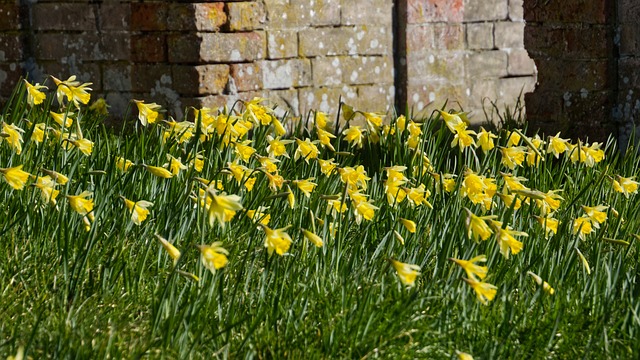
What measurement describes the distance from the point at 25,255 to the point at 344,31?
143 inches

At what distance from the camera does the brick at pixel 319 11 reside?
6.29m

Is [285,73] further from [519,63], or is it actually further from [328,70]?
[519,63]

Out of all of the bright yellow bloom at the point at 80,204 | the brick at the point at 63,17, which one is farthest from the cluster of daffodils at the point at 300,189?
the brick at the point at 63,17

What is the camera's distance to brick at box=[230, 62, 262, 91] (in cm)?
588

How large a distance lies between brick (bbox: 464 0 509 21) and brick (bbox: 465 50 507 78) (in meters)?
0.22

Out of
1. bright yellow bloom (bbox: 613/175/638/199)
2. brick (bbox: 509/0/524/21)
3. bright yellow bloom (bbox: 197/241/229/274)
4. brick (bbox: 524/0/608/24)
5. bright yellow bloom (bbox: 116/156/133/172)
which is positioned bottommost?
bright yellow bloom (bbox: 613/175/638/199)

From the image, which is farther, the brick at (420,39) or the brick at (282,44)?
the brick at (420,39)

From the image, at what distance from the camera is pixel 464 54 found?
7.16m

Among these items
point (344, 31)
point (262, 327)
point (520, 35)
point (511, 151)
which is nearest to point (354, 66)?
point (344, 31)

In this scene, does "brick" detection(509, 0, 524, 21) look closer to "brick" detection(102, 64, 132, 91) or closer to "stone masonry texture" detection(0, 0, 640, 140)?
"stone masonry texture" detection(0, 0, 640, 140)

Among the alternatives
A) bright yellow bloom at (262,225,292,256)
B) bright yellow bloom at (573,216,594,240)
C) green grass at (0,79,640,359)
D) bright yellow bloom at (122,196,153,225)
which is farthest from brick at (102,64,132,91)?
bright yellow bloom at (262,225,292,256)

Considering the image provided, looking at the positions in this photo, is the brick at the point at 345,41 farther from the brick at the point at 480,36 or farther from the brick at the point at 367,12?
the brick at the point at 480,36

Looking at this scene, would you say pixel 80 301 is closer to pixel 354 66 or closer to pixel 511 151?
pixel 511 151

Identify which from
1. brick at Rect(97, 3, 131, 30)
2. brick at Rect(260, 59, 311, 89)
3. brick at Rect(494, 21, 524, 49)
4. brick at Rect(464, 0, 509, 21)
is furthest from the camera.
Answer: brick at Rect(494, 21, 524, 49)
